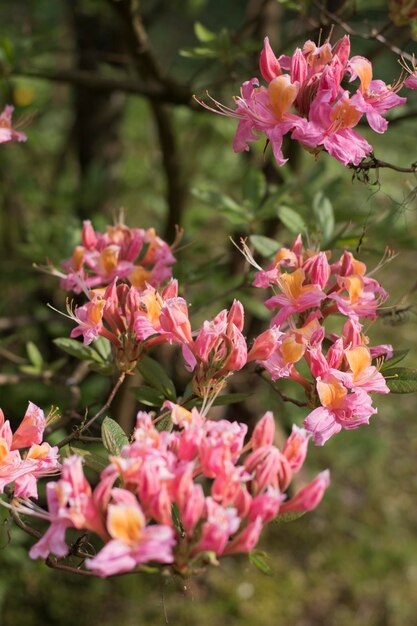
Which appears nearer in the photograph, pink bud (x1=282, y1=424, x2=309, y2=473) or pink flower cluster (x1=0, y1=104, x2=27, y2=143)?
pink bud (x1=282, y1=424, x2=309, y2=473)

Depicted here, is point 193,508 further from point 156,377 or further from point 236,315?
point 156,377

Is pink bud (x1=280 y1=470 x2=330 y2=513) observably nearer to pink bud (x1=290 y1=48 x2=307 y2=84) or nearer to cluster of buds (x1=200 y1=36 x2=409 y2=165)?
cluster of buds (x1=200 y1=36 x2=409 y2=165)

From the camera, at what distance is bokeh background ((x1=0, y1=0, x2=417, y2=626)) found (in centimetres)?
188

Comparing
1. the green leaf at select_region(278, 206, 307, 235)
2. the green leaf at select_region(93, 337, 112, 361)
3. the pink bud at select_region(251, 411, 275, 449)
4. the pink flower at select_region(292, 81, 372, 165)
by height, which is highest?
the pink flower at select_region(292, 81, 372, 165)

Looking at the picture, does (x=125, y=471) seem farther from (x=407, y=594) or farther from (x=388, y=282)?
(x=388, y=282)

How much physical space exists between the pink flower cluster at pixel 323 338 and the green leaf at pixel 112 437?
220mm

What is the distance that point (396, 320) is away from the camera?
1.49 meters

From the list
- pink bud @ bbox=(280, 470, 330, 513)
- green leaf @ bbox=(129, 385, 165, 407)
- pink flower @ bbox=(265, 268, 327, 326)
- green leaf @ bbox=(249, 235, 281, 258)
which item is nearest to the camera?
pink bud @ bbox=(280, 470, 330, 513)

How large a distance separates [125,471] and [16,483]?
0.78ft

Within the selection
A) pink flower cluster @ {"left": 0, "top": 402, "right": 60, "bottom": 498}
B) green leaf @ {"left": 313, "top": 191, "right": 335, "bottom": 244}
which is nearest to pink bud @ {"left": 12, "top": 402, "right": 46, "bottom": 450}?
pink flower cluster @ {"left": 0, "top": 402, "right": 60, "bottom": 498}

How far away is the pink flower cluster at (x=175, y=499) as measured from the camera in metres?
0.81

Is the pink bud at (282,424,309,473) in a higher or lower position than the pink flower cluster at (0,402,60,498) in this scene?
higher

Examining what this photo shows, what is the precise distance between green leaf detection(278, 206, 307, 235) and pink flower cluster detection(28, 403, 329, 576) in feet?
2.42

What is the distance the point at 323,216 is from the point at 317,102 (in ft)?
1.85
